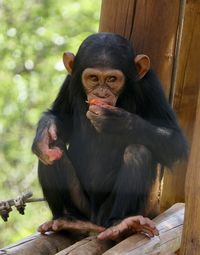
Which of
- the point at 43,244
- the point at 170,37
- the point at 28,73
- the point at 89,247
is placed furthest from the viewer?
the point at 28,73

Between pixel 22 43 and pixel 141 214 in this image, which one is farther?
pixel 22 43

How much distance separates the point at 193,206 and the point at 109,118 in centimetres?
90

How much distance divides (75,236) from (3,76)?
6.97m

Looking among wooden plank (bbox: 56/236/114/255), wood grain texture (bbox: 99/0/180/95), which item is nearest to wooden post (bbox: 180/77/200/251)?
wooden plank (bbox: 56/236/114/255)

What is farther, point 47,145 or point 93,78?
point 93,78

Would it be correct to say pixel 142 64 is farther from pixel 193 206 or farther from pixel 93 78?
pixel 193 206

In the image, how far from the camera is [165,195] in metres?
5.72

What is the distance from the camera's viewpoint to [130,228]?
4488mm

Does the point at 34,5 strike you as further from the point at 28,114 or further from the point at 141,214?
the point at 141,214

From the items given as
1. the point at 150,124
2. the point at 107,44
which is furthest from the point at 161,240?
the point at 107,44

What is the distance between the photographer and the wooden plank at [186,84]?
5535 millimetres

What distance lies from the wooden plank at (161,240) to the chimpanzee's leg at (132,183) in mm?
198

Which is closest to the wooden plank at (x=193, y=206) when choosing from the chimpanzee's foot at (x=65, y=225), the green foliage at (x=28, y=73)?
the chimpanzee's foot at (x=65, y=225)

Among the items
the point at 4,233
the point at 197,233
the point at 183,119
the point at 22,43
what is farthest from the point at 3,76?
the point at 197,233
